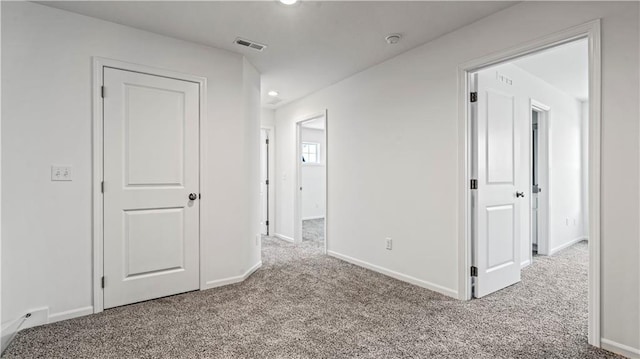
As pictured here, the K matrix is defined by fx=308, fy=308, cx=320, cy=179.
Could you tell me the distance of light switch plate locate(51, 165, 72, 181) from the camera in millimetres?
2320

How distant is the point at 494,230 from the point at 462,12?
192cm

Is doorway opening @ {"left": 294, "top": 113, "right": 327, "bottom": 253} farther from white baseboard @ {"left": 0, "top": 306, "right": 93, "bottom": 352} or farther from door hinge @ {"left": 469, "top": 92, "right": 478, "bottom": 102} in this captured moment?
white baseboard @ {"left": 0, "top": 306, "right": 93, "bottom": 352}

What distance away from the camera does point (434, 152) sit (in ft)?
9.61

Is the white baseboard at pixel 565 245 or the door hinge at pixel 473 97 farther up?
the door hinge at pixel 473 97

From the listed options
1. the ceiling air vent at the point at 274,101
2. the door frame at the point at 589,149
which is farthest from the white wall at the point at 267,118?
the door frame at the point at 589,149

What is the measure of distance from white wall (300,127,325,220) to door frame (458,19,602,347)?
18.0 feet

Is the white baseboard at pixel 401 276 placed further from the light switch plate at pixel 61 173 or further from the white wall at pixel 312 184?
the white wall at pixel 312 184

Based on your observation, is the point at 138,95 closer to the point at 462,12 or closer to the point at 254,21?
the point at 254,21

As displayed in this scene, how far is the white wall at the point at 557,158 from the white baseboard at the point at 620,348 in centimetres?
167

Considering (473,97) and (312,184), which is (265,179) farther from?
(473,97)

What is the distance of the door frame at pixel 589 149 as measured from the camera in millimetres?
1927

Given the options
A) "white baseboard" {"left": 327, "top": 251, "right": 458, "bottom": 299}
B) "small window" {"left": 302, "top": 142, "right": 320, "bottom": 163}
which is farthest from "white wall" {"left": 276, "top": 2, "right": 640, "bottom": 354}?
"small window" {"left": 302, "top": 142, "right": 320, "bottom": 163}

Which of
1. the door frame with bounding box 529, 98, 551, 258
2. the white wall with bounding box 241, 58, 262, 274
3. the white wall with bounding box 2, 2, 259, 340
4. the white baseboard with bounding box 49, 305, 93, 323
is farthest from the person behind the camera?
the door frame with bounding box 529, 98, 551, 258

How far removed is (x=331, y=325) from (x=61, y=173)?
2.33 metres
